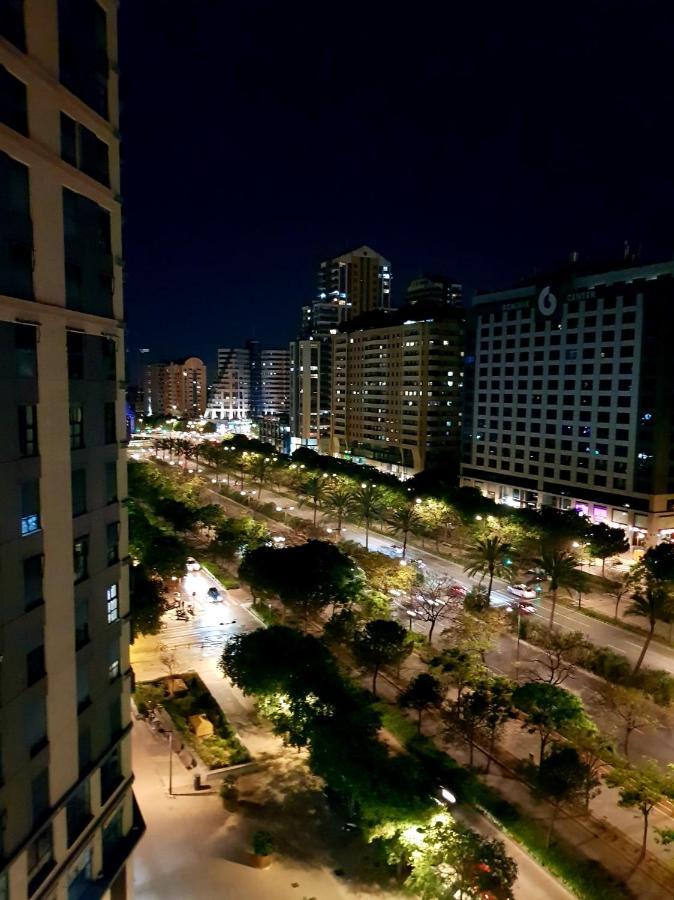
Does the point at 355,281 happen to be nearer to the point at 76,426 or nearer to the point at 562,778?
the point at 562,778

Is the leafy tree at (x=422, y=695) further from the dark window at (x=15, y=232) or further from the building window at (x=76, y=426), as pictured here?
the dark window at (x=15, y=232)

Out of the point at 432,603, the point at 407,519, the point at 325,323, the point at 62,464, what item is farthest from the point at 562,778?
the point at 325,323

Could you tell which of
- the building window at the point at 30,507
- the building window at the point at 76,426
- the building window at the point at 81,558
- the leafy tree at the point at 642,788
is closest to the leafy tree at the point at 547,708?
the leafy tree at the point at 642,788

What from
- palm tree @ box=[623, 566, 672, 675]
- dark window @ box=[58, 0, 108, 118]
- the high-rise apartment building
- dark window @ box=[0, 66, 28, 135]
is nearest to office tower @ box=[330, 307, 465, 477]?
the high-rise apartment building

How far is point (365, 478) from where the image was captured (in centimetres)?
8300

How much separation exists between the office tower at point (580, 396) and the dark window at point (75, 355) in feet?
215

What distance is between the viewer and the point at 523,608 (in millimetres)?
46500

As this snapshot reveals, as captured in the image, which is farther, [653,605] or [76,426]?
[653,605]

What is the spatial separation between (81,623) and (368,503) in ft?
167

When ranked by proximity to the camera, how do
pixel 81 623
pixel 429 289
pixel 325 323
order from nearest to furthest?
pixel 81 623 < pixel 325 323 < pixel 429 289

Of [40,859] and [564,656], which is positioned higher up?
[40,859]

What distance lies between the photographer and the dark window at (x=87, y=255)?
44.4ft

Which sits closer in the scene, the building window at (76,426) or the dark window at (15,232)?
the dark window at (15,232)

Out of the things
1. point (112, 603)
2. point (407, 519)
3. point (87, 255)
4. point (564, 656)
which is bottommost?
point (564, 656)
